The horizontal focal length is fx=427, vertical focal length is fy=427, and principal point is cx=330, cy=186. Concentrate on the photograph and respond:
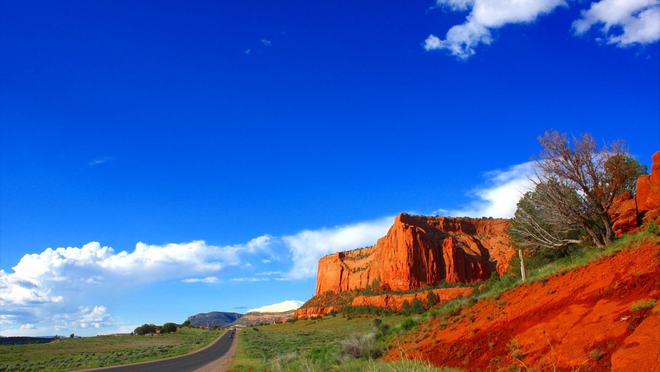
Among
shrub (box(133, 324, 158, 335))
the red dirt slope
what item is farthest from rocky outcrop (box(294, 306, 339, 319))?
the red dirt slope

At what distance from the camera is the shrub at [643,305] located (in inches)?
388

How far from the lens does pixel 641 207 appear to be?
2016cm

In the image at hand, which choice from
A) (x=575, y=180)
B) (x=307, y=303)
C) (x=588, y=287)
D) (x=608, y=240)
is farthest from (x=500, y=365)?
(x=307, y=303)

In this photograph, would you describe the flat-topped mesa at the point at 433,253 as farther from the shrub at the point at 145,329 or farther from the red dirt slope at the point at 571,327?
the red dirt slope at the point at 571,327

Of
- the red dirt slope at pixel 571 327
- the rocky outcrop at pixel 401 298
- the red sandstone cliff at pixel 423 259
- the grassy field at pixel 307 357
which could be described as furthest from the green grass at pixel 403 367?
the red sandstone cliff at pixel 423 259

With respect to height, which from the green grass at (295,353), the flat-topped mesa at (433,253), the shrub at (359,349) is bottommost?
the green grass at (295,353)

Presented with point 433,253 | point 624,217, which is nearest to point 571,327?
point 624,217

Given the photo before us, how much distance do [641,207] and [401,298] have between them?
247 feet

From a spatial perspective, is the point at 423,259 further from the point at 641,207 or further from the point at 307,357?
the point at 641,207

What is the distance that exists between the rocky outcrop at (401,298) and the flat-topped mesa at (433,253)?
7858 millimetres

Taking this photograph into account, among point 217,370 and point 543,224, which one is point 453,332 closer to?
point 543,224

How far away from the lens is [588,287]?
555 inches

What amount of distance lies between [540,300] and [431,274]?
9003cm

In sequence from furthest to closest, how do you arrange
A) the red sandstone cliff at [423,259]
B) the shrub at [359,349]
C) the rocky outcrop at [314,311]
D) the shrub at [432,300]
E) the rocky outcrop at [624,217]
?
the rocky outcrop at [314,311] → the red sandstone cliff at [423,259] → the shrub at [432,300] → the shrub at [359,349] → the rocky outcrop at [624,217]
